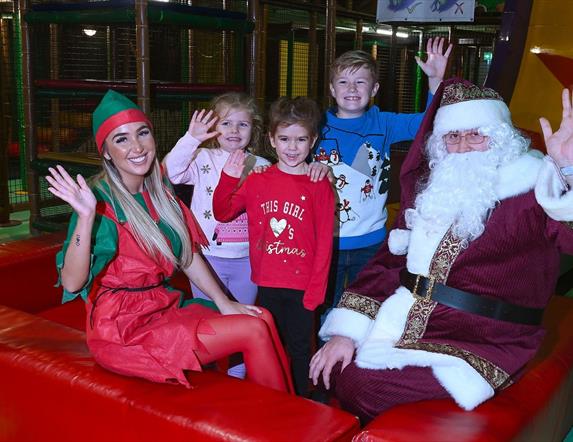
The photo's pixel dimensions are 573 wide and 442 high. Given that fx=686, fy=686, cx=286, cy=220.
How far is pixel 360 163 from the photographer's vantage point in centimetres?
301

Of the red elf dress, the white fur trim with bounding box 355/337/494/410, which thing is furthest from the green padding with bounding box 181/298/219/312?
the white fur trim with bounding box 355/337/494/410

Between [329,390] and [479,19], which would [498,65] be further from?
[329,390]

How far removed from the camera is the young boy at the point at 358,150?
9.73 feet

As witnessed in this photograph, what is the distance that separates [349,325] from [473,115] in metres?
0.83

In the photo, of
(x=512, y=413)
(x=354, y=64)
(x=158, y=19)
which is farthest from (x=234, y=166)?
(x=158, y=19)

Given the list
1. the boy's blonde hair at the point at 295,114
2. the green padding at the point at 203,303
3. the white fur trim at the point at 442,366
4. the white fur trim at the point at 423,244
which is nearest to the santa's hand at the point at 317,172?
the boy's blonde hair at the point at 295,114

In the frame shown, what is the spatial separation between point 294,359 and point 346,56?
4.31 feet

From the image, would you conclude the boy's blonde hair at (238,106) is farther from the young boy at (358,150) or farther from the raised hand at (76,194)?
the raised hand at (76,194)

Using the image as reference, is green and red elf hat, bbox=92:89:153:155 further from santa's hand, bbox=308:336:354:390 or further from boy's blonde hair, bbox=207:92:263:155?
santa's hand, bbox=308:336:354:390

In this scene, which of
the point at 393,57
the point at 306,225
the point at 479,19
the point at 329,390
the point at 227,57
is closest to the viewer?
→ the point at 329,390

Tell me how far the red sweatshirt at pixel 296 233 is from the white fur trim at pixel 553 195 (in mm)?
887

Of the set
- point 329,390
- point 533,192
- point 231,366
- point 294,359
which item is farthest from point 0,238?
point 533,192

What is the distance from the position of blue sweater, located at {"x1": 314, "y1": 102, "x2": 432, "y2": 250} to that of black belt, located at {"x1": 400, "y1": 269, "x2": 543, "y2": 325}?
2.69 ft

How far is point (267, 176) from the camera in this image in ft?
9.11
